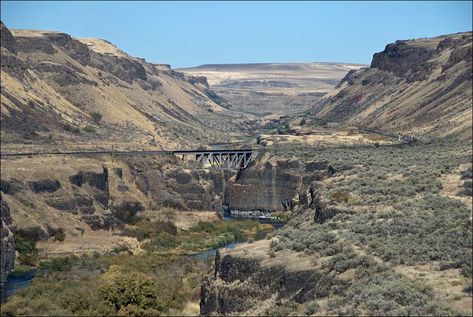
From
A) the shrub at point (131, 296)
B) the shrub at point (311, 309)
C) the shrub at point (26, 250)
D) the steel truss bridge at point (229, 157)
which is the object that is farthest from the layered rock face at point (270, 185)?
the shrub at point (311, 309)

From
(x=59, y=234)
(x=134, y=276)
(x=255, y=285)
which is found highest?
(x=255, y=285)

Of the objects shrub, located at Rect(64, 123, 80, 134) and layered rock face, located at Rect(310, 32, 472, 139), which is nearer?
layered rock face, located at Rect(310, 32, 472, 139)

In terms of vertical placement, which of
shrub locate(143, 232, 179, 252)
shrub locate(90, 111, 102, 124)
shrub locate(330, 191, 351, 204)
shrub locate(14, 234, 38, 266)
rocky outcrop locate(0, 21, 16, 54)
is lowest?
shrub locate(143, 232, 179, 252)

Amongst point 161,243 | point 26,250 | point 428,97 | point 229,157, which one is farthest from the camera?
point 428,97

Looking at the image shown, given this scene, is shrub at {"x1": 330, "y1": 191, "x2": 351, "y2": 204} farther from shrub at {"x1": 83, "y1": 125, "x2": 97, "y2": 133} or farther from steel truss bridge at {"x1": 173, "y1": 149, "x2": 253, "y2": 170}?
shrub at {"x1": 83, "y1": 125, "x2": 97, "y2": 133}

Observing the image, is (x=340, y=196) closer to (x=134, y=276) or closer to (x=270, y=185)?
(x=134, y=276)

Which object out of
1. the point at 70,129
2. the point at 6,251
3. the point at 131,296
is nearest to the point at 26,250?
the point at 6,251

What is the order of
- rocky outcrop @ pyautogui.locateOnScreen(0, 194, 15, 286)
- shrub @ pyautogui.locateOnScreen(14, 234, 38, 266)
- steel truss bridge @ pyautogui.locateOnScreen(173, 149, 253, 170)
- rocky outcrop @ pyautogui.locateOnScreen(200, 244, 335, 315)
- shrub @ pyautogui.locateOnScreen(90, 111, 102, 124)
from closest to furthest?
rocky outcrop @ pyautogui.locateOnScreen(200, 244, 335, 315)
rocky outcrop @ pyautogui.locateOnScreen(0, 194, 15, 286)
shrub @ pyautogui.locateOnScreen(14, 234, 38, 266)
steel truss bridge @ pyautogui.locateOnScreen(173, 149, 253, 170)
shrub @ pyautogui.locateOnScreen(90, 111, 102, 124)

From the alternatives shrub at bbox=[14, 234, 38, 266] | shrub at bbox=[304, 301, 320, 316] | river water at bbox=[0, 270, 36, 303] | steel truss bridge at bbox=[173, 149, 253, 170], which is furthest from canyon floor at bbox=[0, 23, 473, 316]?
steel truss bridge at bbox=[173, 149, 253, 170]

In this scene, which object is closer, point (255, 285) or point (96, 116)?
point (255, 285)

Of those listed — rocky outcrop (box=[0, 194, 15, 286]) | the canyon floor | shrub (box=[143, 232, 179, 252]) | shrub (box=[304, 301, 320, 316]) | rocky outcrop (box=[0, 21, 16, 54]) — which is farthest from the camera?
rocky outcrop (box=[0, 21, 16, 54])

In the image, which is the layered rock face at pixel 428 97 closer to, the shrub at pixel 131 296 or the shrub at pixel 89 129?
the shrub at pixel 89 129

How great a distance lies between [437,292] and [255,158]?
9748 cm

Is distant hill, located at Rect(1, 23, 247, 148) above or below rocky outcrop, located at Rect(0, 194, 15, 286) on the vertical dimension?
above
